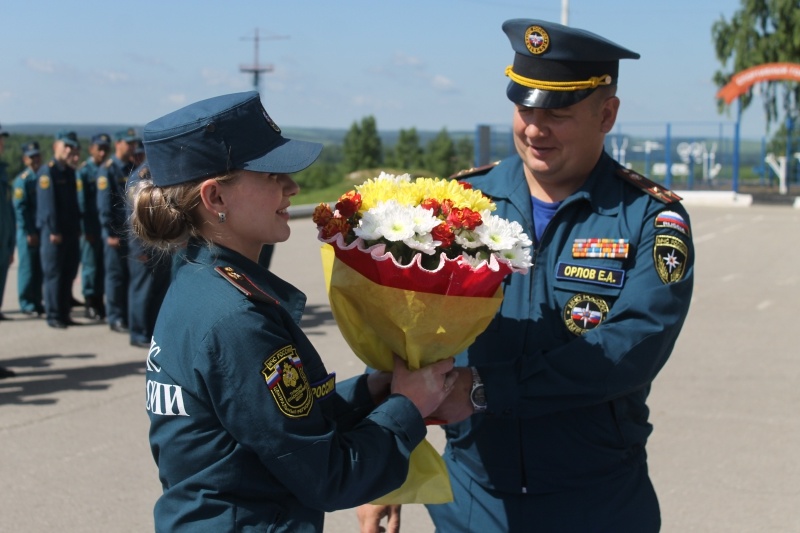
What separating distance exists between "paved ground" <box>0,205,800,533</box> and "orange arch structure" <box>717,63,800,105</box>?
71.1ft

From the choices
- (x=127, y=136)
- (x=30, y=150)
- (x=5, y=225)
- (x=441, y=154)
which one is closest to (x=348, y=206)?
(x=5, y=225)

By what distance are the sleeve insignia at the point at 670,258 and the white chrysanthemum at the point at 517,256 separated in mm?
435

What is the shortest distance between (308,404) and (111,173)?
8.30 meters

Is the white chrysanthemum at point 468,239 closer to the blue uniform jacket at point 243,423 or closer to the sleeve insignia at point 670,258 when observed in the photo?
the blue uniform jacket at point 243,423

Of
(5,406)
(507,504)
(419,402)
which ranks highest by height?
(419,402)

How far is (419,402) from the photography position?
2193 mm

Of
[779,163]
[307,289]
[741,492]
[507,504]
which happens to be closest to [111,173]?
[307,289]

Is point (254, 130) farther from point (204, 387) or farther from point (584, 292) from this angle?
point (584, 292)

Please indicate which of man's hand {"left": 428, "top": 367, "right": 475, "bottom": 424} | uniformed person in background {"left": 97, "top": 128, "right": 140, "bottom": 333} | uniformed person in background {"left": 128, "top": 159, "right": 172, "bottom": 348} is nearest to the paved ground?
uniformed person in background {"left": 128, "top": 159, "right": 172, "bottom": 348}

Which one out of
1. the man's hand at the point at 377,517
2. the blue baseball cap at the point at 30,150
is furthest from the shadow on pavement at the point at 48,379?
the man's hand at the point at 377,517

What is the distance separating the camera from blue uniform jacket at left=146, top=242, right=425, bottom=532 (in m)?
1.84

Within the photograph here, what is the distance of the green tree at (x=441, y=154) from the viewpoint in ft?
118

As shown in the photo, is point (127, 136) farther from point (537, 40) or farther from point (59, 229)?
point (537, 40)

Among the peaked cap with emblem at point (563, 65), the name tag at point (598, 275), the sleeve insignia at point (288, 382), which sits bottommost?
the sleeve insignia at point (288, 382)
